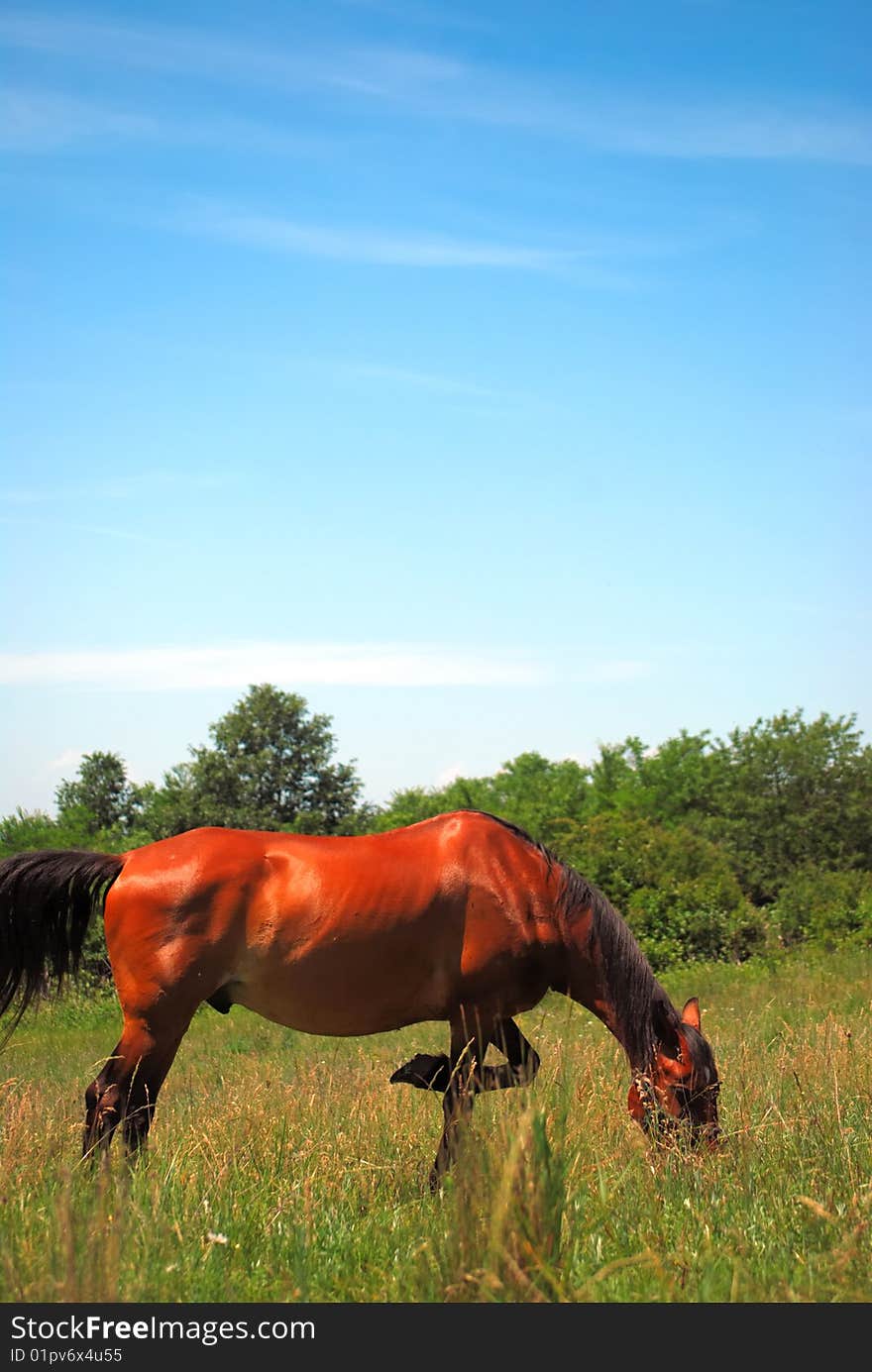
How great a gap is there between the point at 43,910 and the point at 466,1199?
3.86 m

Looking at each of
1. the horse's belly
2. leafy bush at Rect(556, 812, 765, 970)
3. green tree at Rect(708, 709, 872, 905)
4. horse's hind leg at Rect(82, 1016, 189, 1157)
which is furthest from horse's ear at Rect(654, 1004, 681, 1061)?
green tree at Rect(708, 709, 872, 905)

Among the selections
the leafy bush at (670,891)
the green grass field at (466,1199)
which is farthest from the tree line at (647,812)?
the green grass field at (466,1199)

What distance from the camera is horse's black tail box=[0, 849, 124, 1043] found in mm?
6848

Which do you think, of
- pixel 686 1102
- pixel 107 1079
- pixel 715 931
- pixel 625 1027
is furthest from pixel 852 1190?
pixel 715 931

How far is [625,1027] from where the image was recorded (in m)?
6.35

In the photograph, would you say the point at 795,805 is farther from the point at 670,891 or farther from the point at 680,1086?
the point at 680,1086

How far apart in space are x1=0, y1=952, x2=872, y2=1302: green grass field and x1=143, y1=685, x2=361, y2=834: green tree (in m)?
35.3

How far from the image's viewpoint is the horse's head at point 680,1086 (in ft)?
19.6

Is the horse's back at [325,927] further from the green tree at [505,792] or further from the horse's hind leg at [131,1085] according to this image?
the green tree at [505,792]

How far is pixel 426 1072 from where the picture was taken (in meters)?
6.42

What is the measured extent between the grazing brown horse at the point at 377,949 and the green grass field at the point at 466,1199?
39 centimetres

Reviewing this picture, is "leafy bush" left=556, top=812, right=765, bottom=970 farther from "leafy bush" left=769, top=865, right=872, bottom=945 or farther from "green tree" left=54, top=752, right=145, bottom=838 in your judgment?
"green tree" left=54, top=752, right=145, bottom=838

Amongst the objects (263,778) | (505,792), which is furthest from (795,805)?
(505,792)
